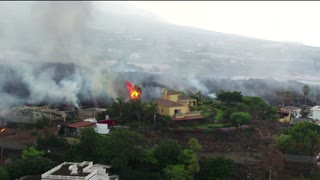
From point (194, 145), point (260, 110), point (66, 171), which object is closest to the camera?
point (66, 171)

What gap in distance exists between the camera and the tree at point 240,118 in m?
17.9

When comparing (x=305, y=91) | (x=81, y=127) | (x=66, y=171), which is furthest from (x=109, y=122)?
(x=305, y=91)

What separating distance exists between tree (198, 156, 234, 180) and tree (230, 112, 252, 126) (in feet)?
13.1

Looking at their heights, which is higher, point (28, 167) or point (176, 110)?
point (176, 110)

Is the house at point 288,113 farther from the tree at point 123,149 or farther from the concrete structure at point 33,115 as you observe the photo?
the concrete structure at point 33,115

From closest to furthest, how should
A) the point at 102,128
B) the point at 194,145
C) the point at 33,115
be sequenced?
1. the point at 194,145
2. the point at 102,128
3. the point at 33,115

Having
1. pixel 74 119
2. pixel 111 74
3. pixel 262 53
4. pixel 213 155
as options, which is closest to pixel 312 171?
pixel 213 155

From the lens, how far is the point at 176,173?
13.4m

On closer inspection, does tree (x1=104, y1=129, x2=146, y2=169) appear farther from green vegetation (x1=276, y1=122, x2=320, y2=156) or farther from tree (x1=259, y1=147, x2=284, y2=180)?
green vegetation (x1=276, y1=122, x2=320, y2=156)

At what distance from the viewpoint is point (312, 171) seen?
46.8 ft

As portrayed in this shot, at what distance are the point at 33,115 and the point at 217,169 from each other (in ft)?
27.9

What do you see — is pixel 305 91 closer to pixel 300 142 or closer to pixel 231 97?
pixel 231 97

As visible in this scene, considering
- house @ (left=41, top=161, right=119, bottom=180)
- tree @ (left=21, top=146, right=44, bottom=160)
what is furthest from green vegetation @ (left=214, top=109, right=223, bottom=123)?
tree @ (left=21, top=146, right=44, bottom=160)

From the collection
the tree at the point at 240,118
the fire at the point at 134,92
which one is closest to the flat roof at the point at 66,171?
the tree at the point at 240,118
